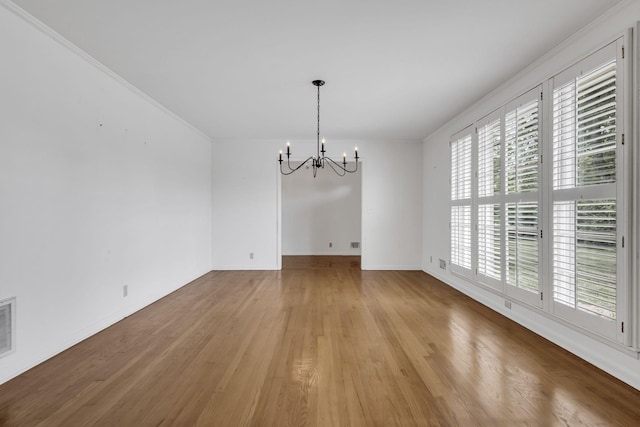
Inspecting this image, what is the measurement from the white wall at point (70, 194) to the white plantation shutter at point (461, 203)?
4315 millimetres

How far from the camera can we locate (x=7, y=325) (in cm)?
222

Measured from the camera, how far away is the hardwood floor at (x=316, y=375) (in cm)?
186

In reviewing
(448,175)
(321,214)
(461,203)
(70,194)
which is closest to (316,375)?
(70,194)

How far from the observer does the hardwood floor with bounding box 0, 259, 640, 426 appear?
6.10ft

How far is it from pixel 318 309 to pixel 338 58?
2.77m

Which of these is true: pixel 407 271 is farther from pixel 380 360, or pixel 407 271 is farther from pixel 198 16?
pixel 198 16

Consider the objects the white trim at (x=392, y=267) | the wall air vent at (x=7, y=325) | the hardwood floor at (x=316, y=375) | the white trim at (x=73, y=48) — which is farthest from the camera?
the white trim at (x=392, y=267)

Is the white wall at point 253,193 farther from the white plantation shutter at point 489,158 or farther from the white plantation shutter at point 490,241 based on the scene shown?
the white plantation shutter at point 490,241

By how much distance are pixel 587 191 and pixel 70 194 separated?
4280mm

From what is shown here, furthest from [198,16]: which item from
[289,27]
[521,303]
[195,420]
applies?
[521,303]

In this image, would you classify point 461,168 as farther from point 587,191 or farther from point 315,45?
point 315,45

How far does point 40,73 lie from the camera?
2.52 m

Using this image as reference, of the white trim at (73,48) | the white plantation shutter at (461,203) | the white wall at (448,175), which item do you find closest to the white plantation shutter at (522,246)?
the white wall at (448,175)

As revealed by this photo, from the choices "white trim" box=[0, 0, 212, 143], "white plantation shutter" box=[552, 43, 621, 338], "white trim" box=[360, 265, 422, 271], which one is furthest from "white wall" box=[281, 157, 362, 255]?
"white plantation shutter" box=[552, 43, 621, 338]
